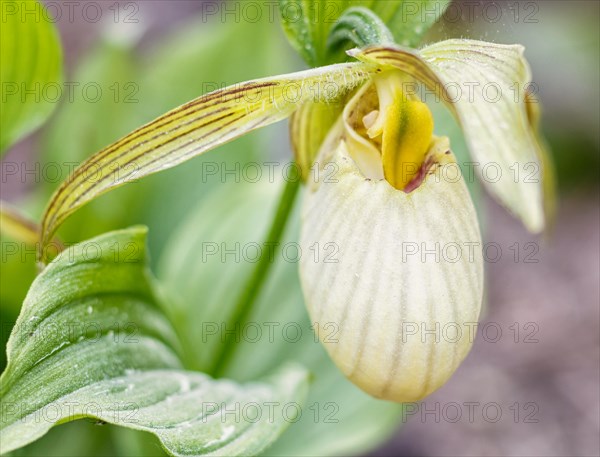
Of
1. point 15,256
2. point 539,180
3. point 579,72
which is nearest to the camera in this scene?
point 539,180

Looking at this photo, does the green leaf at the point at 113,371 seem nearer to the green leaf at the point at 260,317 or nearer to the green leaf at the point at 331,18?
the green leaf at the point at 260,317

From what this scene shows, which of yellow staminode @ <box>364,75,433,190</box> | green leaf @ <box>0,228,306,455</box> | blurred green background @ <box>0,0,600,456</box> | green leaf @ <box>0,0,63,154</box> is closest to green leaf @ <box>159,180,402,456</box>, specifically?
blurred green background @ <box>0,0,600,456</box>

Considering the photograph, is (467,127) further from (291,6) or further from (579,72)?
(579,72)

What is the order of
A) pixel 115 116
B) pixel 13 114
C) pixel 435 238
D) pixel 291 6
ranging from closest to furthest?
pixel 435 238, pixel 291 6, pixel 13 114, pixel 115 116

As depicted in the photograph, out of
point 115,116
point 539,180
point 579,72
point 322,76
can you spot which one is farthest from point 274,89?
point 579,72

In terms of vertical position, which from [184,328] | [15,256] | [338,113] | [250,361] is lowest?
[250,361]

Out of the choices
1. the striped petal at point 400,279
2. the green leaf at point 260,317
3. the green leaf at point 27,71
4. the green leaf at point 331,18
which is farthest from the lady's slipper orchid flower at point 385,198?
the green leaf at point 260,317

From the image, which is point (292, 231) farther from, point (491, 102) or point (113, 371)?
point (491, 102)
